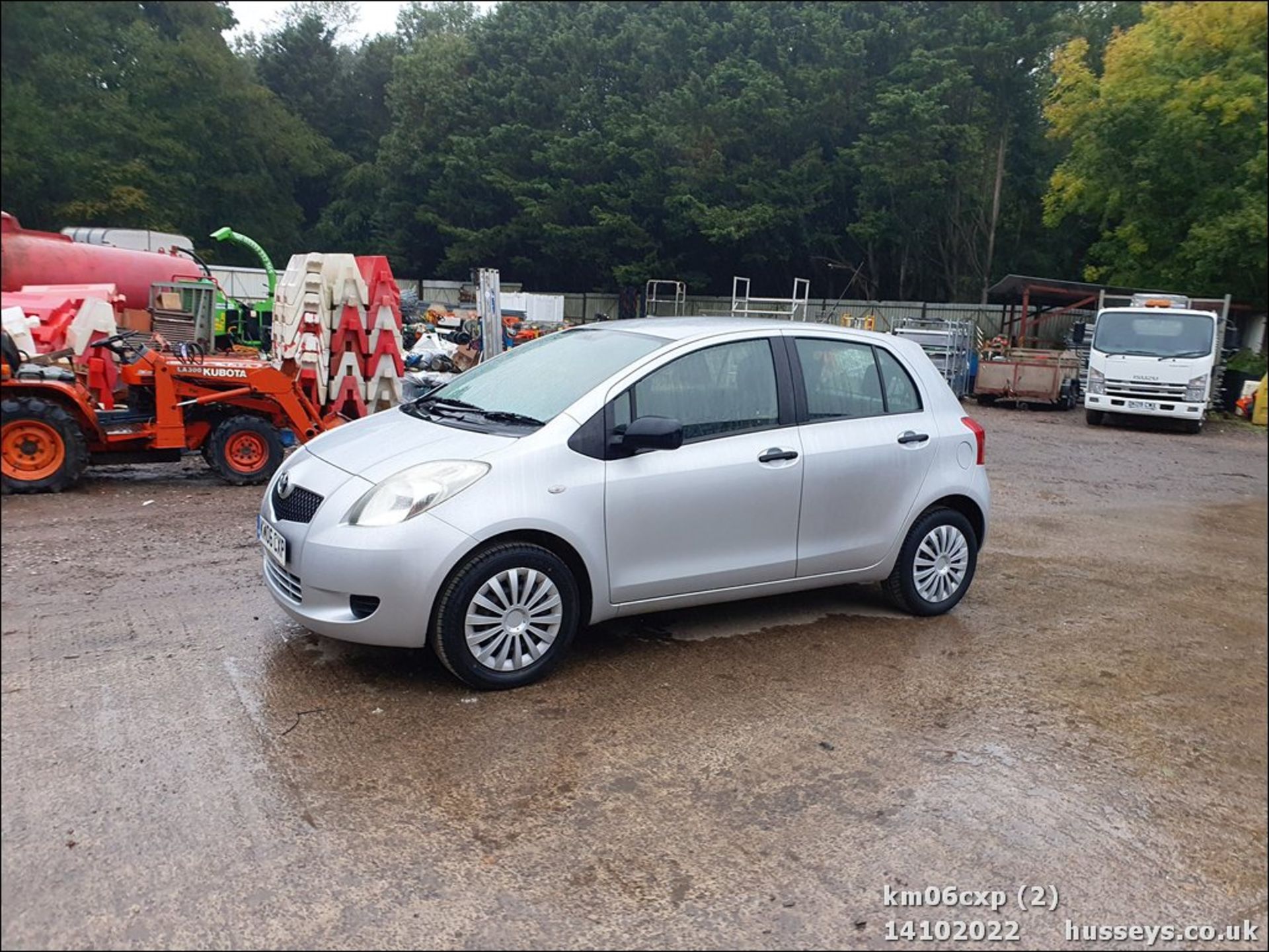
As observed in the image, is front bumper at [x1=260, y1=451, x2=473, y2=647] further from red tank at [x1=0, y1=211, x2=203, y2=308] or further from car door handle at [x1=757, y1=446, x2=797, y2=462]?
car door handle at [x1=757, y1=446, x2=797, y2=462]

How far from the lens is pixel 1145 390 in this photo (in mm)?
17719

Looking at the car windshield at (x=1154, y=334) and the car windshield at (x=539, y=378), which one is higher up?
the car windshield at (x=1154, y=334)

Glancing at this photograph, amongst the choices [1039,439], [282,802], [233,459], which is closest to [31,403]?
[233,459]

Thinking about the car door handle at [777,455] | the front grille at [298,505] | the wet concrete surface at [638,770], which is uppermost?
the car door handle at [777,455]

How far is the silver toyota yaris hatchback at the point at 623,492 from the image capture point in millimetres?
4277

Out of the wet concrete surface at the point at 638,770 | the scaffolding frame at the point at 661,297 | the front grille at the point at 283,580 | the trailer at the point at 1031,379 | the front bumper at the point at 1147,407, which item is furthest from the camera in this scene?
the scaffolding frame at the point at 661,297

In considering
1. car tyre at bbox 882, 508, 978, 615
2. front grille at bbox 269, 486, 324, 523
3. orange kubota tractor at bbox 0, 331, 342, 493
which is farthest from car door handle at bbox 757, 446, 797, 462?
orange kubota tractor at bbox 0, 331, 342, 493

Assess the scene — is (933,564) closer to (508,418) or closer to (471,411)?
(508,418)

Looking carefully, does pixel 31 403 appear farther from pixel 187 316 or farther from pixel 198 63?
pixel 198 63

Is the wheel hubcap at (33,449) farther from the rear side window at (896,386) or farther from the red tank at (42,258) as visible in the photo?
the rear side window at (896,386)

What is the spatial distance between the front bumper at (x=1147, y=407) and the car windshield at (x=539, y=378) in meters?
14.3

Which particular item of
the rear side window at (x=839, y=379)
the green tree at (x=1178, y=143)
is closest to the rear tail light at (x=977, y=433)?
the rear side window at (x=839, y=379)

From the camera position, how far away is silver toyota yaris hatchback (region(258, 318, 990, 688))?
14.0 ft

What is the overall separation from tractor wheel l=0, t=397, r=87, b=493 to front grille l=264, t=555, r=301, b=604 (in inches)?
115
